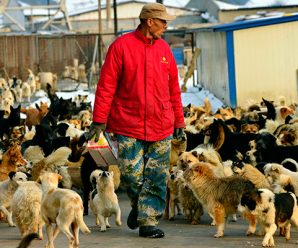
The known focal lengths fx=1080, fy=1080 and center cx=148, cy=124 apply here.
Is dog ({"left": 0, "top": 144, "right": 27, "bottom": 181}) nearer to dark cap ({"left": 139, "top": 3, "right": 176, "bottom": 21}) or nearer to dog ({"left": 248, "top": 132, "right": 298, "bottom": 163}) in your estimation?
dog ({"left": 248, "top": 132, "right": 298, "bottom": 163})

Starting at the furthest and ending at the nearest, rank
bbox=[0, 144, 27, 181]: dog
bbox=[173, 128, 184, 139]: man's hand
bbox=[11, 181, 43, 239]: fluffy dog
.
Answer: bbox=[0, 144, 27, 181]: dog < bbox=[173, 128, 184, 139]: man's hand < bbox=[11, 181, 43, 239]: fluffy dog

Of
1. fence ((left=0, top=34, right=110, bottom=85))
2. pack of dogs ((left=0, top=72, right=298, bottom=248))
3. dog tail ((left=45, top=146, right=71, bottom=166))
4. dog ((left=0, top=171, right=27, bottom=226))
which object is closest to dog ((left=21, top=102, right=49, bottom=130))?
pack of dogs ((left=0, top=72, right=298, bottom=248))

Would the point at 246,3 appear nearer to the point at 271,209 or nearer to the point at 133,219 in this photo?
the point at 133,219

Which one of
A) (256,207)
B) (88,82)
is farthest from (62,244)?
(88,82)

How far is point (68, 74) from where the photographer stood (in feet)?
160

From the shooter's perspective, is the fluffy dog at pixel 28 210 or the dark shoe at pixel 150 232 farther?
the fluffy dog at pixel 28 210

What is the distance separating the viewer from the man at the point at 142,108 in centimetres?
1064

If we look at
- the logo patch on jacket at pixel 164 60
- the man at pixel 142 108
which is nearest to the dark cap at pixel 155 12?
the man at pixel 142 108

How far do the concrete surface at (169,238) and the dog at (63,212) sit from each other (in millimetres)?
537

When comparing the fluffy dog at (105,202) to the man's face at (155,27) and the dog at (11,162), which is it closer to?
the man's face at (155,27)

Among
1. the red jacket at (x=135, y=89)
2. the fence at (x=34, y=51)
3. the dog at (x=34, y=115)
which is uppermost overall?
the fence at (x=34, y=51)

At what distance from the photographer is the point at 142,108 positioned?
422 inches

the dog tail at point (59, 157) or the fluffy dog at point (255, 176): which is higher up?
the dog tail at point (59, 157)

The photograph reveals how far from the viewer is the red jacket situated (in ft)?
34.9
